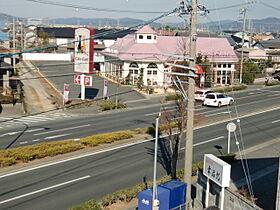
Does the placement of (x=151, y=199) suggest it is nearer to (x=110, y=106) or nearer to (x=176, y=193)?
(x=176, y=193)

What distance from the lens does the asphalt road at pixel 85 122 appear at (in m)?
25.6

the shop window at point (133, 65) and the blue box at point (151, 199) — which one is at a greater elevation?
the shop window at point (133, 65)

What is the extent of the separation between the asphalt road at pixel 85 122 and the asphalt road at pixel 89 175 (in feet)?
13.6

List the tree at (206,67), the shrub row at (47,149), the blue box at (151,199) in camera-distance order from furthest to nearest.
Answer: the tree at (206,67) → the shrub row at (47,149) → the blue box at (151,199)

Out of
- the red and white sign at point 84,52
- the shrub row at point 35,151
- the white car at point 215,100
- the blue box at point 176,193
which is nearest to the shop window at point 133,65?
the red and white sign at point 84,52

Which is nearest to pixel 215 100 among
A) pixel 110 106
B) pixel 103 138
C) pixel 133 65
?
pixel 110 106

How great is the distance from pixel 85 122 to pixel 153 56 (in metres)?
20.3

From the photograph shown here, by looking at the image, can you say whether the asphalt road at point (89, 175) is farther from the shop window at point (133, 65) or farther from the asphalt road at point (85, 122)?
the shop window at point (133, 65)

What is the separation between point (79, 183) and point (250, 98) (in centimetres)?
2961

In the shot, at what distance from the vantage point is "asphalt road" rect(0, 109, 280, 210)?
15.4m

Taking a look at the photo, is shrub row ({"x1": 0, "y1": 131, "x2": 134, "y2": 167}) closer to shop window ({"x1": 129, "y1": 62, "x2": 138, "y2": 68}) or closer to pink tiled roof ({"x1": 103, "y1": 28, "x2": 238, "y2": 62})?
shop window ({"x1": 129, "y1": 62, "x2": 138, "y2": 68})

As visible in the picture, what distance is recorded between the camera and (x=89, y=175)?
1814 centimetres

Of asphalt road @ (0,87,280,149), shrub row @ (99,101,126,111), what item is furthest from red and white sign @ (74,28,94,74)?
asphalt road @ (0,87,280,149)

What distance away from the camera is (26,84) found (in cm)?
4691
